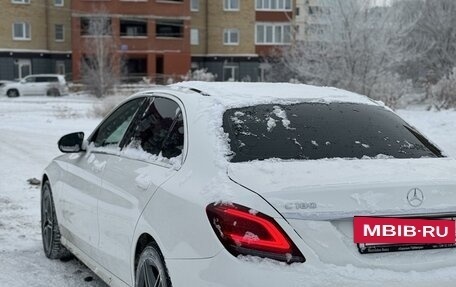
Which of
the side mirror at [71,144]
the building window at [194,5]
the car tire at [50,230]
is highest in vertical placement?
the building window at [194,5]

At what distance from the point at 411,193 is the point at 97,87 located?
35.1 meters

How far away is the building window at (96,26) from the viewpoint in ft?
146

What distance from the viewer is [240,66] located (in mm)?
54781

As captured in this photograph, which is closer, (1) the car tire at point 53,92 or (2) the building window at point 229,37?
(1) the car tire at point 53,92

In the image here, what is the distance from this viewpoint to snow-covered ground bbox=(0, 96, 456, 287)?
17.2ft

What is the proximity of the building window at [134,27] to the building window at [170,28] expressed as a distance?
43.3 inches

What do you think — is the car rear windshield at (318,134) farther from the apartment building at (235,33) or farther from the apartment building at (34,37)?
the apartment building at (235,33)

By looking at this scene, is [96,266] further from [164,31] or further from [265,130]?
[164,31]

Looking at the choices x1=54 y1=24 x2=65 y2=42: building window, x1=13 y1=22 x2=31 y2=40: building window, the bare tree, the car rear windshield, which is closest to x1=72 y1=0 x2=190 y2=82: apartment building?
the bare tree

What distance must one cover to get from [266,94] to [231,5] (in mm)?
52464

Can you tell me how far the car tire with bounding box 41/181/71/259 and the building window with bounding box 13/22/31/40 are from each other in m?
46.0

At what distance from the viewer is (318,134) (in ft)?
11.8

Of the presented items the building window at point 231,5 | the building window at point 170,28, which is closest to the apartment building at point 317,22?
the building window at point 170,28

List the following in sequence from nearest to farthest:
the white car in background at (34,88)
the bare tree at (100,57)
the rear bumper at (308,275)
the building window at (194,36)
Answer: the rear bumper at (308,275) → the bare tree at (100,57) → the white car in background at (34,88) → the building window at (194,36)
